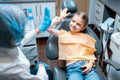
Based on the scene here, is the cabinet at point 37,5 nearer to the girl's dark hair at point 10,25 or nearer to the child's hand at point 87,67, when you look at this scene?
the child's hand at point 87,67

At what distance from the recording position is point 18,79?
106 cm

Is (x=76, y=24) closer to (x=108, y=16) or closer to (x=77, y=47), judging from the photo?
(x=77, y=47)

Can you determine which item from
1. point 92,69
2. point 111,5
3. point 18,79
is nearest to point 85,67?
point 92,69

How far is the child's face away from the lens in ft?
5.87

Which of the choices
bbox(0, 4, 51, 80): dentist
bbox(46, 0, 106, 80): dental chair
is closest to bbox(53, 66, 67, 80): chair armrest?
bbox(46, 0, 106, 80): dental chair

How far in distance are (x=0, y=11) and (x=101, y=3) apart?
2.60m

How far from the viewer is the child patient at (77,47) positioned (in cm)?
171

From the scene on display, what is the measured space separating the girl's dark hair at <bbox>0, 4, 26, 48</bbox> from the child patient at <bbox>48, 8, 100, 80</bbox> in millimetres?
746

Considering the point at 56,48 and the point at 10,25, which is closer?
the point at 10,25

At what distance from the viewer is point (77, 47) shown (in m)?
1.80

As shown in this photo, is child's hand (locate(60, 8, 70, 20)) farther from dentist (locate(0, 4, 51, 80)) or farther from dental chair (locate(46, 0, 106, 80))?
dentist (locate(0, 4, 51, 80))

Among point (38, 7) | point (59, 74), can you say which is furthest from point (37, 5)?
point (59, 74)

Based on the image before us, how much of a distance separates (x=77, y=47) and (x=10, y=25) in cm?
97

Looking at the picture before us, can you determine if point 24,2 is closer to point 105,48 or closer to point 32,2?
point 32,2
